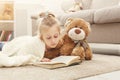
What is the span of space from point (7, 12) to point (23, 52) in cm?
Result: 188

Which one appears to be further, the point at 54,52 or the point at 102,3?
the point at 102,3

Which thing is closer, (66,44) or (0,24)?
(66,44)

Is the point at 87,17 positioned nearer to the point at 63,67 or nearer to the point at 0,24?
the point at 63,67

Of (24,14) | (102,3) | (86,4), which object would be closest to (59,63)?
(102,3)

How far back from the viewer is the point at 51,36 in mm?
1212

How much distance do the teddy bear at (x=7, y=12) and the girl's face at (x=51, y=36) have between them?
1852 mm

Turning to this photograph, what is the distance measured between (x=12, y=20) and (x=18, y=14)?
0.38ft

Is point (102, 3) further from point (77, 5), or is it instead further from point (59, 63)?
point (59, 63)

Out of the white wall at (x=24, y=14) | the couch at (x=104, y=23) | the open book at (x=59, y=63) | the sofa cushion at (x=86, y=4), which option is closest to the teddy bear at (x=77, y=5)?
the sofa cushion at (x=86, y=4)

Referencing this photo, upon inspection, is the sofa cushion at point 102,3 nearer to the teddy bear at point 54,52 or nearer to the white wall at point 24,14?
the white wall at point 24,14

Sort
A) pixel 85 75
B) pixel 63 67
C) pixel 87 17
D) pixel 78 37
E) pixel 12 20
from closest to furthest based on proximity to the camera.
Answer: pixel 85 75
pixel 63 67
pixel 78 37
pixel 87 17
pixel 12 20

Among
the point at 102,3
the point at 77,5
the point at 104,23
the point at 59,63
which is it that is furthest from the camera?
the point at 77,5

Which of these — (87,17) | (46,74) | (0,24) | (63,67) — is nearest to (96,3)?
(87,17)

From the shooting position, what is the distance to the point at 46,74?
874 mm
